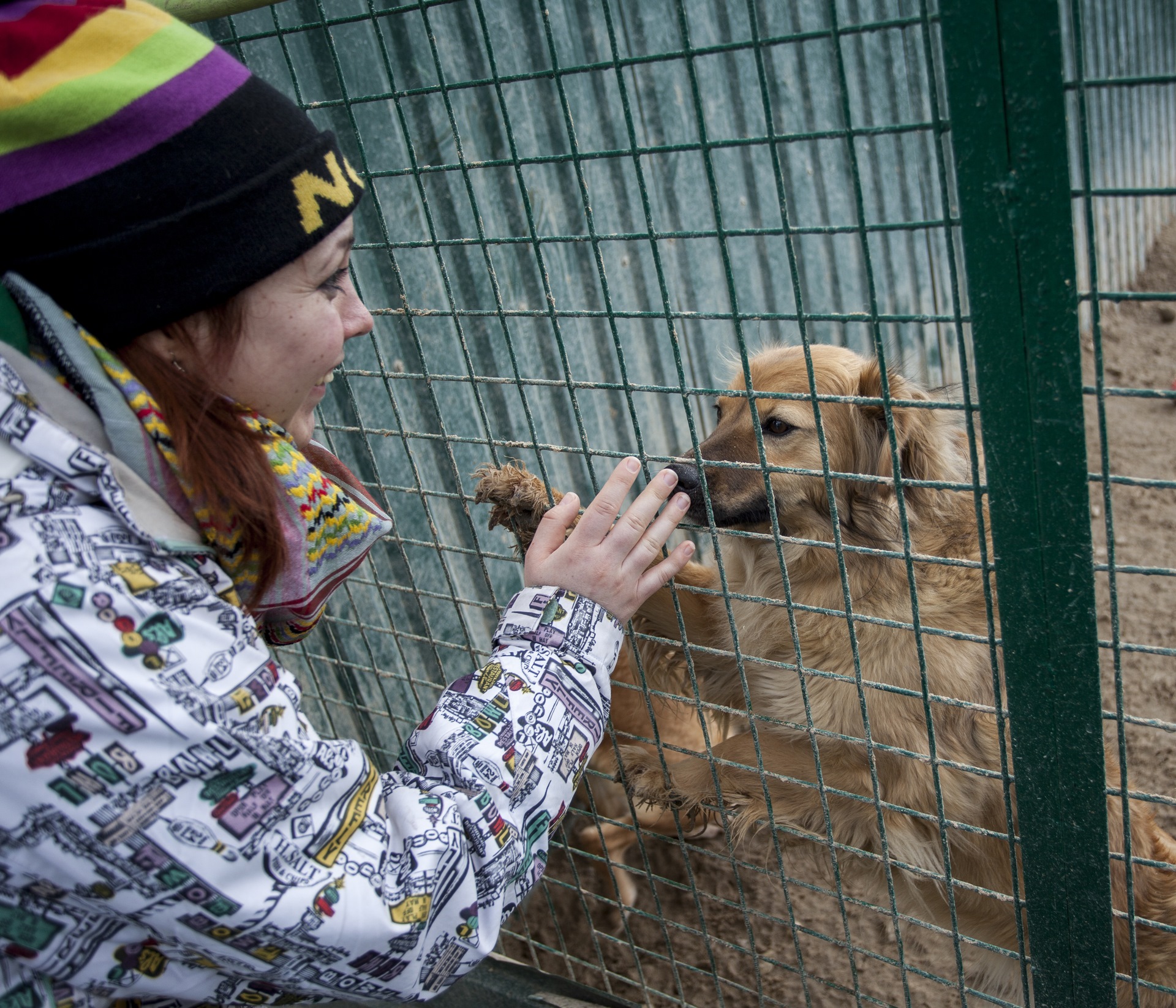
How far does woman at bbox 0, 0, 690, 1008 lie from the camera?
0.95 m

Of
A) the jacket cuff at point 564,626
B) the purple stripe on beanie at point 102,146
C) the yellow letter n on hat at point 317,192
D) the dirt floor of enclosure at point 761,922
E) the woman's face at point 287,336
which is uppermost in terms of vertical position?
the purple stripe on beanie at point 102,146

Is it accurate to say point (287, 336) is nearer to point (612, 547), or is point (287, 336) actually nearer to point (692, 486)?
point (612, 547)

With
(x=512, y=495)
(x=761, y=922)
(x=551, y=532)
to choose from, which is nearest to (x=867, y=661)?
(x=512, y=495)

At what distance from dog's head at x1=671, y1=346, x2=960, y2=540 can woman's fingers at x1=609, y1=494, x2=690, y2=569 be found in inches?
18.8

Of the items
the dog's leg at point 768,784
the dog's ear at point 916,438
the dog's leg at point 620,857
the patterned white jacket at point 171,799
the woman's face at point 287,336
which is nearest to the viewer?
the patterned white jacket at point 171,799

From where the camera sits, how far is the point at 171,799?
0.98m

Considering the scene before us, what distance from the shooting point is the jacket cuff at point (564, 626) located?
1.41 m

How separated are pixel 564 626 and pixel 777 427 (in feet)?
4.09

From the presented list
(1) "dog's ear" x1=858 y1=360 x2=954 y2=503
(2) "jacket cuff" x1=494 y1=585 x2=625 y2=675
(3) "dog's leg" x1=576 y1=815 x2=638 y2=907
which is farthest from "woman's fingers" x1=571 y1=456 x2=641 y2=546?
(3) "dog's leg" x1=576 y1=815 x2=638 y2=907

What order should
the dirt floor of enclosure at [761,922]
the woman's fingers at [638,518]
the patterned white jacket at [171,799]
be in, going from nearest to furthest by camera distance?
the patterned white jacket at [171,799], the woman's fingers at [638,518], the dirt floor of enclosure at [761,922]

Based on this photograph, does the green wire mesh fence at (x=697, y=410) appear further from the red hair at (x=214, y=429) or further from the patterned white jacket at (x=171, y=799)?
the patterned white jacket at (x=171, y=799)

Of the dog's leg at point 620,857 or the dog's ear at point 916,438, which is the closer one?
the dog's ear at point 916,438

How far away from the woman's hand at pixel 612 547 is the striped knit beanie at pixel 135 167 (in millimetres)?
620

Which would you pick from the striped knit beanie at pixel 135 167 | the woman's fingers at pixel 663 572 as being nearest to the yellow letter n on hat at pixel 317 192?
the striped knit beanie at pixel 135 167
